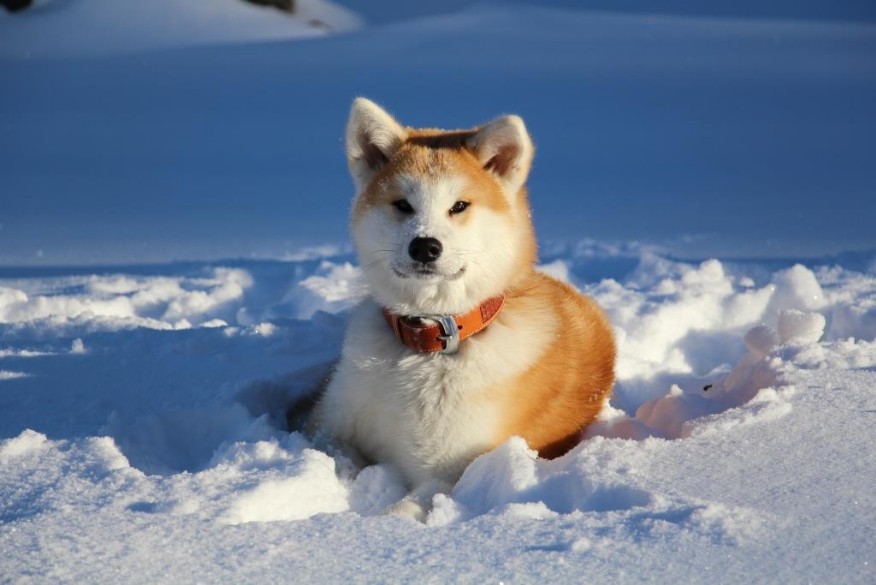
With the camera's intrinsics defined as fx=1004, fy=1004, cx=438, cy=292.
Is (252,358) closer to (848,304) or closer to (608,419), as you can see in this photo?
(608,419)

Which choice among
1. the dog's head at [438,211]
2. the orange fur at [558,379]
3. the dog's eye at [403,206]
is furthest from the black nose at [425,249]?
the orange fur at [558,379]

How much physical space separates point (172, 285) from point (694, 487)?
16.2 feet

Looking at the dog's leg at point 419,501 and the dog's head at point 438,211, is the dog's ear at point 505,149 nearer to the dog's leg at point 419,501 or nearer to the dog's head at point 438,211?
the dog's head at point 438,211

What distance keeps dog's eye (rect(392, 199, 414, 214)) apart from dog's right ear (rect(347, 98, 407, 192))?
0.30 m

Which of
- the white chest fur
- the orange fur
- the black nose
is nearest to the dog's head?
the black nose

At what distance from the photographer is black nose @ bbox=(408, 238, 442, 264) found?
3.43 meters

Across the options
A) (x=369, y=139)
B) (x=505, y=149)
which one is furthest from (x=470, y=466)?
(x=369, y=139)

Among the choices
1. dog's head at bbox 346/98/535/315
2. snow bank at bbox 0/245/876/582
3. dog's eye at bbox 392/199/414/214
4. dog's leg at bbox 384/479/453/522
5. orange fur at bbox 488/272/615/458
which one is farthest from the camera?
orange fur at bbox 488/272/615/458

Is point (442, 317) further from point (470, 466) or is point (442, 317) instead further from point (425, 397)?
point (470, 466)

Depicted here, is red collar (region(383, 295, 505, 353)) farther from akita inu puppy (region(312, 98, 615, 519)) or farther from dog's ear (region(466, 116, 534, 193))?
dog's ear (region(466, 116, 534, 193))

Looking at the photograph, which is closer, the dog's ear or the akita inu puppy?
the akita inu puppy

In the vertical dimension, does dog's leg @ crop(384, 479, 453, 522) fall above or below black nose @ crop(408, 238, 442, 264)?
below

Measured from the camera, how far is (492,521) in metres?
2.99

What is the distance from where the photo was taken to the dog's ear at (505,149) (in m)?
3.73
